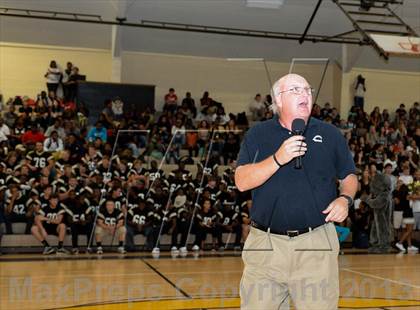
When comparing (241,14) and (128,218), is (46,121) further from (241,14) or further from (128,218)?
(241,14)

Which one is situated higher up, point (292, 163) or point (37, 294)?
point (292, 163)

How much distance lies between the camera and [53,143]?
1488 centimetres

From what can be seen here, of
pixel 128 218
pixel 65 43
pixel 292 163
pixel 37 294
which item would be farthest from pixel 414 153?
pixel 292 163

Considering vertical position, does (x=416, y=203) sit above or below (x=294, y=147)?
below

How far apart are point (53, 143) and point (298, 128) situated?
13.0 metres

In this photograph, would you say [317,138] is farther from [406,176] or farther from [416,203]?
[406,176]

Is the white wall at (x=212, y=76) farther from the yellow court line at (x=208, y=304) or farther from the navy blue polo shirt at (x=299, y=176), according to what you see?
the navy blue polo shirt at (x=299, y=176)

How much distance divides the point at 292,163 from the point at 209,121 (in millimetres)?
16473

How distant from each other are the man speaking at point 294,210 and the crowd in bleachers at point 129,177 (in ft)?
20.7

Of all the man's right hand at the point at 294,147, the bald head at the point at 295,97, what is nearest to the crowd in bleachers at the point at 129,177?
the bald head at the point at 295,97

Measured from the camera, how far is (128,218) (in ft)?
41.4

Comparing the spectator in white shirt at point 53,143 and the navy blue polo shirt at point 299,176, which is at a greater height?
the spectator in white shirt at point 53,143

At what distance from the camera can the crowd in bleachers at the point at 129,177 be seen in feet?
40.3

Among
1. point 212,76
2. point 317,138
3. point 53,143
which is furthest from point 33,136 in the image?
point 317,138
